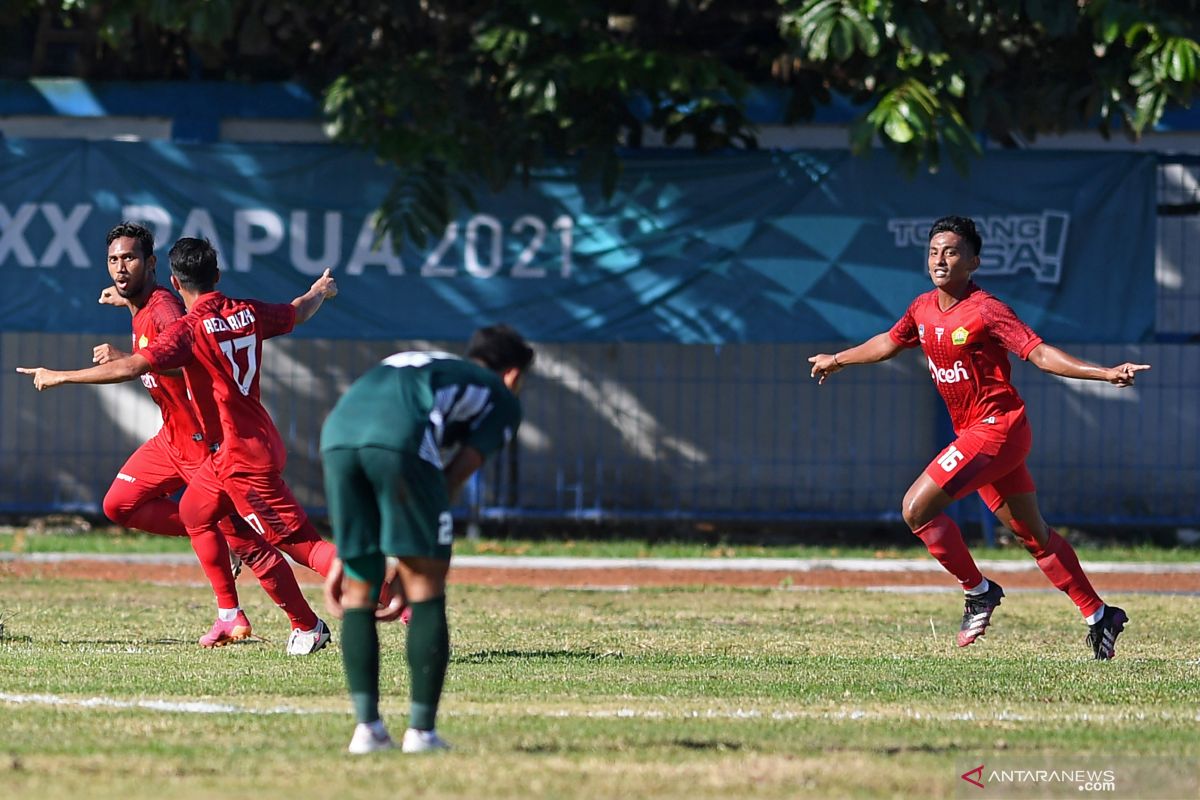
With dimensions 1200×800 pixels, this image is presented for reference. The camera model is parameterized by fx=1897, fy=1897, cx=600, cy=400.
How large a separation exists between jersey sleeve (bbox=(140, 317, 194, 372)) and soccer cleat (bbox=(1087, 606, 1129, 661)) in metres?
4.67

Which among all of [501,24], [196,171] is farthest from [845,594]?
[196,171]

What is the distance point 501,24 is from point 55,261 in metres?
4.27

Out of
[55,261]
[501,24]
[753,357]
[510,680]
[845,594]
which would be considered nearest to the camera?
[510,680]

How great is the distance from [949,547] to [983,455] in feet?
1.86

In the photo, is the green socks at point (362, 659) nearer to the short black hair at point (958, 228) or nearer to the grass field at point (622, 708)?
the grass field at point (622, 708)

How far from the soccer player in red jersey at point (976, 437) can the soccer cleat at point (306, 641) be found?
299cm

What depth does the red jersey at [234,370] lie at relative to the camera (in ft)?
30.3

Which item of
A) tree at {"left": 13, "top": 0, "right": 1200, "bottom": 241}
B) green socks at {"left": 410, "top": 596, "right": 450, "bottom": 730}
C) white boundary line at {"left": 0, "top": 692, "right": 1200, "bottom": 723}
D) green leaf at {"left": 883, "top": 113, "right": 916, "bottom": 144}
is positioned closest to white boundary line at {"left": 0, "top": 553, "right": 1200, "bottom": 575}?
tree at {"left": 13, "top": 0, "right": 1200, "bottom": 241}

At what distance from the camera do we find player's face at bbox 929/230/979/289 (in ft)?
31.5

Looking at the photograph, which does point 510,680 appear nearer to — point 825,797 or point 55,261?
point 825,797

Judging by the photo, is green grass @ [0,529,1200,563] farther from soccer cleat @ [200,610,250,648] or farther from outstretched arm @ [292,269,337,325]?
outstretched arm @ [292,269,337,325]

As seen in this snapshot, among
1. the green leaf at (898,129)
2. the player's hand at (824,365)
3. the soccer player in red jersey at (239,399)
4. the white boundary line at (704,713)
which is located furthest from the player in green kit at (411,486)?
the green leaf at (898,129)

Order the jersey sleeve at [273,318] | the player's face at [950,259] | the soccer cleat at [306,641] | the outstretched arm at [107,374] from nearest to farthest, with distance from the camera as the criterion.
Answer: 1. the outstretched arm at [107,374]
2. the soccer cleat at [306,641]
3. the jersey sleeve at [273,318]
4. the player's face at [950,259]

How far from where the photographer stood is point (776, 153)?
51.8ft
